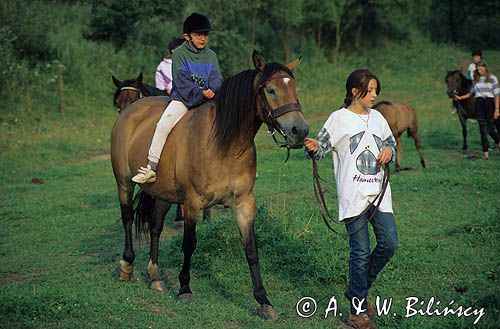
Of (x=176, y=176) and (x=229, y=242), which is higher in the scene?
(x=176, y=176)

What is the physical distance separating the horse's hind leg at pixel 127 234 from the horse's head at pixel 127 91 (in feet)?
8.65

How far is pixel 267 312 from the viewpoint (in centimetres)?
591

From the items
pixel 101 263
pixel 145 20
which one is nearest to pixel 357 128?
pixel 101 263

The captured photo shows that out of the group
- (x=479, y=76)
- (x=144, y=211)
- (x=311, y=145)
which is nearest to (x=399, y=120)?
(x=479, y=76)

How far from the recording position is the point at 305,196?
34.7ft

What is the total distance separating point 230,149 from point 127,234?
7.05ft

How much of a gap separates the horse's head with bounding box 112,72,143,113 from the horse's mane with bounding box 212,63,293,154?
421cm

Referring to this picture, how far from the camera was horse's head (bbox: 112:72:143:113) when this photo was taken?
10281 mm

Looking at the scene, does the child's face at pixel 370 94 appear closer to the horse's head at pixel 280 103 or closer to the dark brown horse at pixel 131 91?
the horse's head at pixel 280 103

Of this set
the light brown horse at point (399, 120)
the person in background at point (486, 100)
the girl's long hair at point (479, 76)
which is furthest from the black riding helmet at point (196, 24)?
the girl's long hair at point (479, 76)

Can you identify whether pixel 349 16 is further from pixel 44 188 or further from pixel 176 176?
pixel 176 176

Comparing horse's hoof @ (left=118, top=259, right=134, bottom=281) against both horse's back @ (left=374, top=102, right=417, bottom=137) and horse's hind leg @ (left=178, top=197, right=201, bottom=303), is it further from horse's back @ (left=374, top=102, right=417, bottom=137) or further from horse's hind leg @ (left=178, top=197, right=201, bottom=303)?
horse's back @ (left=374, top=102, right=417, bottom=137)

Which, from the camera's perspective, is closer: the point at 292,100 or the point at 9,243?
the point at 292,100

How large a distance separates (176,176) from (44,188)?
7.58 metres
